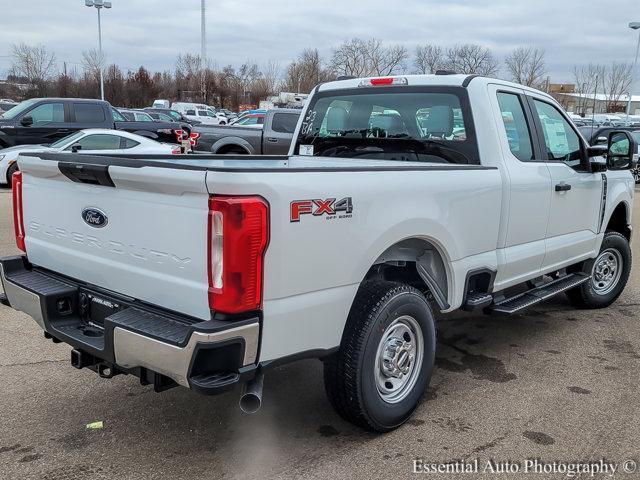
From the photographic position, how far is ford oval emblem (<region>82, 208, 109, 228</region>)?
316 centimetres

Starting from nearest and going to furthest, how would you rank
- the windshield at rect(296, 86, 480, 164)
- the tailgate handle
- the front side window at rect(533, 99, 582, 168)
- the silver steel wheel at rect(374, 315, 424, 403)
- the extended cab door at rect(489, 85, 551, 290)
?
the tailgate handle < the silver steel wheel at rect(374, 315, 424, 403) < the extended cab door at rect(489, 85, 551, 290) < the windshield at rect(296, 86, 480, 164) < the front side window at rect(533, 99, 582, 168)

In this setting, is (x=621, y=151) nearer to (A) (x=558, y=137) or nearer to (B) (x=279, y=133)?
(A) (x=558, y=137)

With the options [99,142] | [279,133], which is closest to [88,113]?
[99,142]

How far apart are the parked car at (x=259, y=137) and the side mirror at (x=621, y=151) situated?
985cm

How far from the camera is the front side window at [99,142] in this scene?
12344mm

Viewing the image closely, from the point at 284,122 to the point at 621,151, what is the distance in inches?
408

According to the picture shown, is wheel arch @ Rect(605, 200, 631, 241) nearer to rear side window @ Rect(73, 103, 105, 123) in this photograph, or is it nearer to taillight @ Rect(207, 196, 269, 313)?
taillight @ Rect(207, 196, 269, 313)

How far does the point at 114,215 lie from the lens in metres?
3.10

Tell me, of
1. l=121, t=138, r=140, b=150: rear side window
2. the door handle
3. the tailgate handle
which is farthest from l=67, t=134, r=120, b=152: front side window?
the door handle

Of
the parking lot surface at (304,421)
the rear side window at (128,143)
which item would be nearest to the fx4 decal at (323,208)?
the parking lot surface at (304,421)

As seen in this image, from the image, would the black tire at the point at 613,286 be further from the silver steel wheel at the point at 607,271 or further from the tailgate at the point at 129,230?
the tailgate at the point at 129,230

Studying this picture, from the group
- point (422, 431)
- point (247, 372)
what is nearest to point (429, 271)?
point (422, 431)

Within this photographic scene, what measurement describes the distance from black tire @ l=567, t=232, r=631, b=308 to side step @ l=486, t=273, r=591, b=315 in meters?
0.44

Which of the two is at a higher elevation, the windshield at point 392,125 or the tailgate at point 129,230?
the windshield at point 392,125
